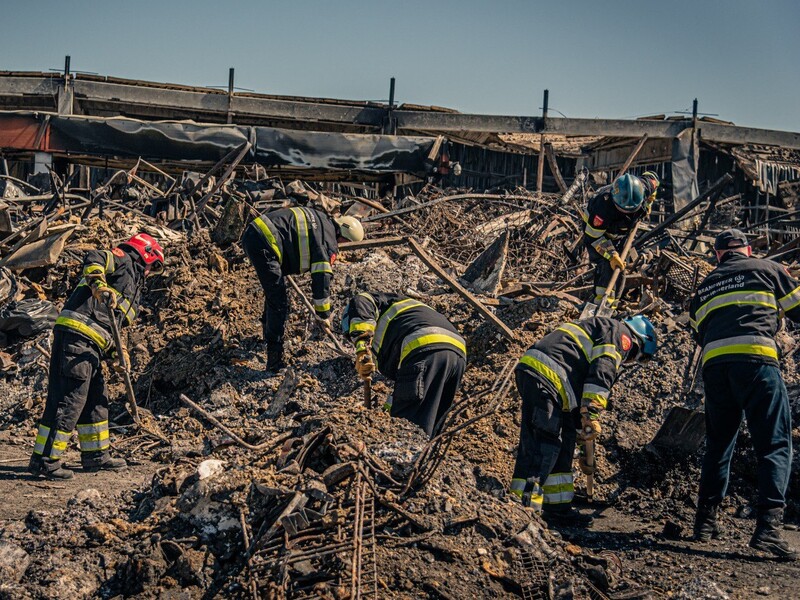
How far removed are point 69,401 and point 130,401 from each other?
0.86 meters

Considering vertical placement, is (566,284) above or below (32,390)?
above

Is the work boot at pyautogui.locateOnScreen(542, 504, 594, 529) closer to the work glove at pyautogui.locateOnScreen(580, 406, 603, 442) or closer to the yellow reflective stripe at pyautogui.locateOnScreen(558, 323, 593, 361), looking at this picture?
the work glove at pyautogui.locateOnScreen(580, 406, 603, 442)

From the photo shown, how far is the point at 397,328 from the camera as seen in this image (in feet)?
20.9

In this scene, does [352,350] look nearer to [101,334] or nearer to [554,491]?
[101,334]

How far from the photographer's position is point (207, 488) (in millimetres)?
5109

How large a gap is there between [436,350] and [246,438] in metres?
2.11

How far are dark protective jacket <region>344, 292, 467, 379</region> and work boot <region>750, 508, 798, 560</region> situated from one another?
222cm

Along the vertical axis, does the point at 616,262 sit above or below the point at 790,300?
above

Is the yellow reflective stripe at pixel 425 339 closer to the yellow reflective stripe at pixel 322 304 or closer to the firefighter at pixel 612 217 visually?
the yellow reflective stripe at pixel 322 304

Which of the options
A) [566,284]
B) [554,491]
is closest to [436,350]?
[554,491]

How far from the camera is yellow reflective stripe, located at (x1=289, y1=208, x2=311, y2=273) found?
26.3 feet

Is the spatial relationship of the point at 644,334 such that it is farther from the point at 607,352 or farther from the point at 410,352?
the point at 410,352

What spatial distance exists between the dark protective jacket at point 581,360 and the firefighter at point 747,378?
0.57 meters

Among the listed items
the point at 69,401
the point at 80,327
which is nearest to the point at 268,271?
the point at 80,327
